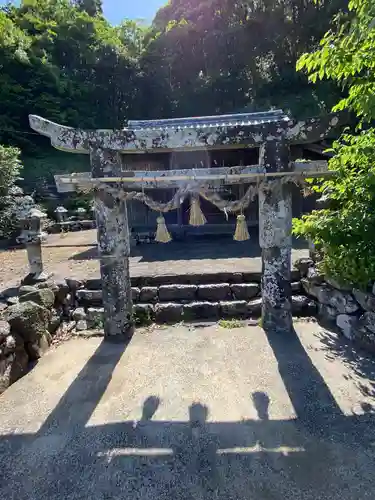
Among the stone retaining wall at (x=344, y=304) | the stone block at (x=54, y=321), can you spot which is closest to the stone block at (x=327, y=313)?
the stone retaining wall at (x=344, y=304)

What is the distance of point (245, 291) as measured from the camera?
6262 mm

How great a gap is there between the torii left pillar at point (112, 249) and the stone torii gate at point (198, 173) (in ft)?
0.05

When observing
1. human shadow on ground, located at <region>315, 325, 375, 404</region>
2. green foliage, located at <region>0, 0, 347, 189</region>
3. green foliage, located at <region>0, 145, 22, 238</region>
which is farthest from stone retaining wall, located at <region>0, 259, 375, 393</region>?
green foliage, located at <region>0, 0, 347, 189</region>

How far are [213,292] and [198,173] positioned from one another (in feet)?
8.39

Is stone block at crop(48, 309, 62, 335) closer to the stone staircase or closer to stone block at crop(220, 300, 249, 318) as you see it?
the stone staircase

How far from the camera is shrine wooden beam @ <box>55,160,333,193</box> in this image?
14.9 feet

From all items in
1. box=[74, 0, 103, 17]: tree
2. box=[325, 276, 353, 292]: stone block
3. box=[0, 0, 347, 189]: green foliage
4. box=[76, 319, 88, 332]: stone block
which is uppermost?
box=[74, 0, 103, 17]: tree

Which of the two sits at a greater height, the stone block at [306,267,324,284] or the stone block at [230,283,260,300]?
the stone block at [306,267,324,284]

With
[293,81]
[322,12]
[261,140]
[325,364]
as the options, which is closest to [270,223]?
[261,140]

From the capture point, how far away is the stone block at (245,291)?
6.26 meters

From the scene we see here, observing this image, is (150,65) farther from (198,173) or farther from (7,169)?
(198,173)

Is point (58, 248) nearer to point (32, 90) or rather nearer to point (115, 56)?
point (32, 90)

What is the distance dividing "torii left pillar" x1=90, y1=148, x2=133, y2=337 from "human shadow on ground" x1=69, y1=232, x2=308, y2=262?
2.97 metres

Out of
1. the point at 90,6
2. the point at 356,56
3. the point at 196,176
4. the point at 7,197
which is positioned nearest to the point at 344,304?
the point at 196,176
